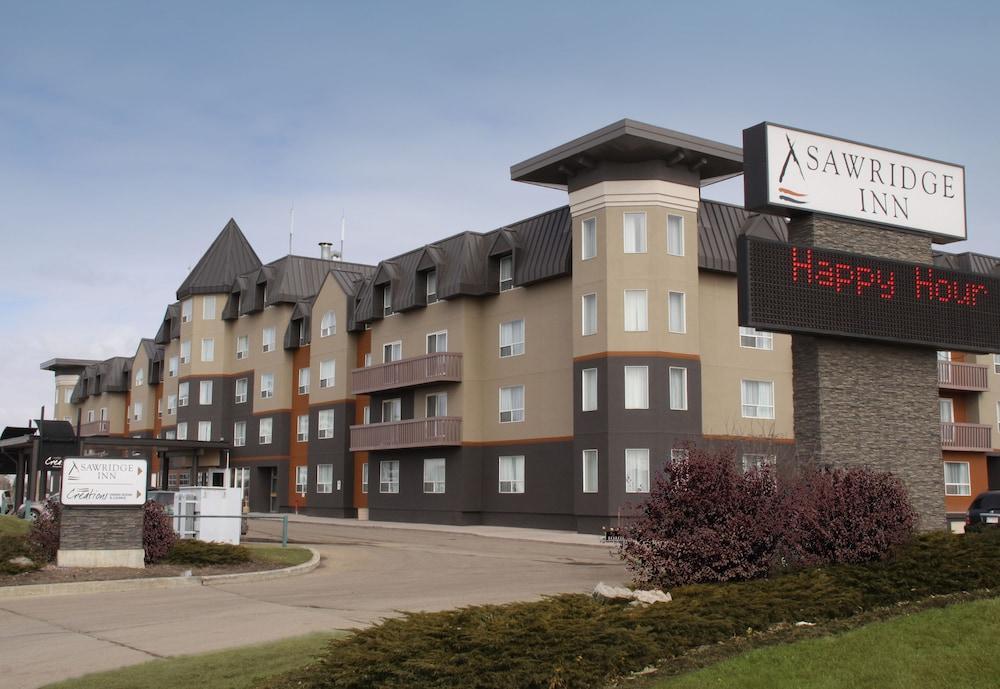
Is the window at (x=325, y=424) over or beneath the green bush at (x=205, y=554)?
over

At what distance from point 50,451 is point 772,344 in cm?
2686

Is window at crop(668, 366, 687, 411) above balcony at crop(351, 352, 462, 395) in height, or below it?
below

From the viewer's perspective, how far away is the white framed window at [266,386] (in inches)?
2442

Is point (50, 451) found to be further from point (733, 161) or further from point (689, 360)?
point (733, 161)

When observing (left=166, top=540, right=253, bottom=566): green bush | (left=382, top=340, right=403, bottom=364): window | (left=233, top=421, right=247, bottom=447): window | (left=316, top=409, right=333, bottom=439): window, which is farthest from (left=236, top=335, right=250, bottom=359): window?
(left=166, top=540, right=253, bottom=566): green bush

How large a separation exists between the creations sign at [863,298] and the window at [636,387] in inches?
636

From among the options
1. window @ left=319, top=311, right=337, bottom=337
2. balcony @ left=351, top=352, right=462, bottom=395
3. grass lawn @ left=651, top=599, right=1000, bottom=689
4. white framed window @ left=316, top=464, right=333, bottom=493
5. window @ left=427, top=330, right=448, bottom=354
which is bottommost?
grass lawn @ left=651, top=599, right=1000, bottom=689

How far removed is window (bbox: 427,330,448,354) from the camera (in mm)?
45244

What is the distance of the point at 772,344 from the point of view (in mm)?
41625

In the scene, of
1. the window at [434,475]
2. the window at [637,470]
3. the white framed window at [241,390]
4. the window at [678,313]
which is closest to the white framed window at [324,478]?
the window at [434,475]

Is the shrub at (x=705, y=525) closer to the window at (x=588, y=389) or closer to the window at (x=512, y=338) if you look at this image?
the window at (x=588, y=389)

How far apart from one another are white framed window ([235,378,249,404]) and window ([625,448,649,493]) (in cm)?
3547

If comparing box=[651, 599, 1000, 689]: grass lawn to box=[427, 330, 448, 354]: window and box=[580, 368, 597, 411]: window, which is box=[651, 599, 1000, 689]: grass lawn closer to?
box=[580, 368, 597, 411]: window

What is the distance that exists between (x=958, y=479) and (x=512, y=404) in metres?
23.1
